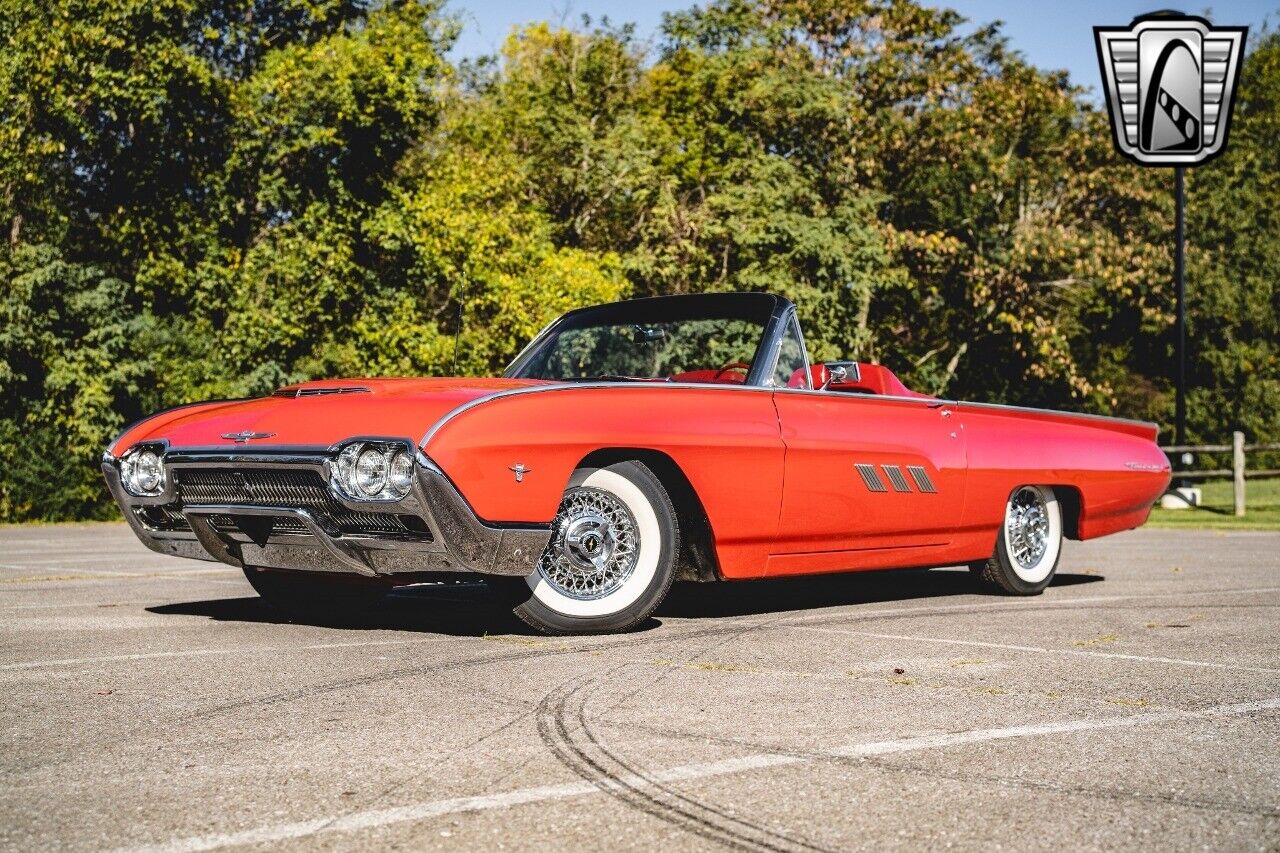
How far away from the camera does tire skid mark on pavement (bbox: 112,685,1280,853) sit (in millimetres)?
3055

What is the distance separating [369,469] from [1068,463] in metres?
4.73

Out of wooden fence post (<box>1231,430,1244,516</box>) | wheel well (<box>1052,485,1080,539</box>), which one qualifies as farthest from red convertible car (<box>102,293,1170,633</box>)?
wooden fence post (<box>1231,430,1244,516</box>)

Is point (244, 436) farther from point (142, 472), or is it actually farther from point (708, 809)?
point (708, 809)

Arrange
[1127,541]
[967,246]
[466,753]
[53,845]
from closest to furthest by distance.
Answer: [53,845], [466,753], [1127,541], [967,246]

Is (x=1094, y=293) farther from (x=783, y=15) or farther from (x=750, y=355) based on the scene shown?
(x=750, y=355)

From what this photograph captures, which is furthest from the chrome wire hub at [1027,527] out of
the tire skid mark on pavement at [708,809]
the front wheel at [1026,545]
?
the tire skid mark on pavement at [708,809]

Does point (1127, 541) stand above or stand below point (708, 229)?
below

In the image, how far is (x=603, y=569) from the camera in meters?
6.34

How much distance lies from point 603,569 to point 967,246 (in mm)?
34387

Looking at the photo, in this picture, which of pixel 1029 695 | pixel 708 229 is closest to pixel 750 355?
pixel 1029 695

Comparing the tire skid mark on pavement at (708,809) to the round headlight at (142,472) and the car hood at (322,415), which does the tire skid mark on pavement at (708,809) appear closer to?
the car hood at (322,415)

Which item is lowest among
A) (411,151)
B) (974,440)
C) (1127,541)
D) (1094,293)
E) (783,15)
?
(1127,541)

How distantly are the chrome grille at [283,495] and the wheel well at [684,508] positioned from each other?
93 cm

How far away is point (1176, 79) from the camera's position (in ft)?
80.7
